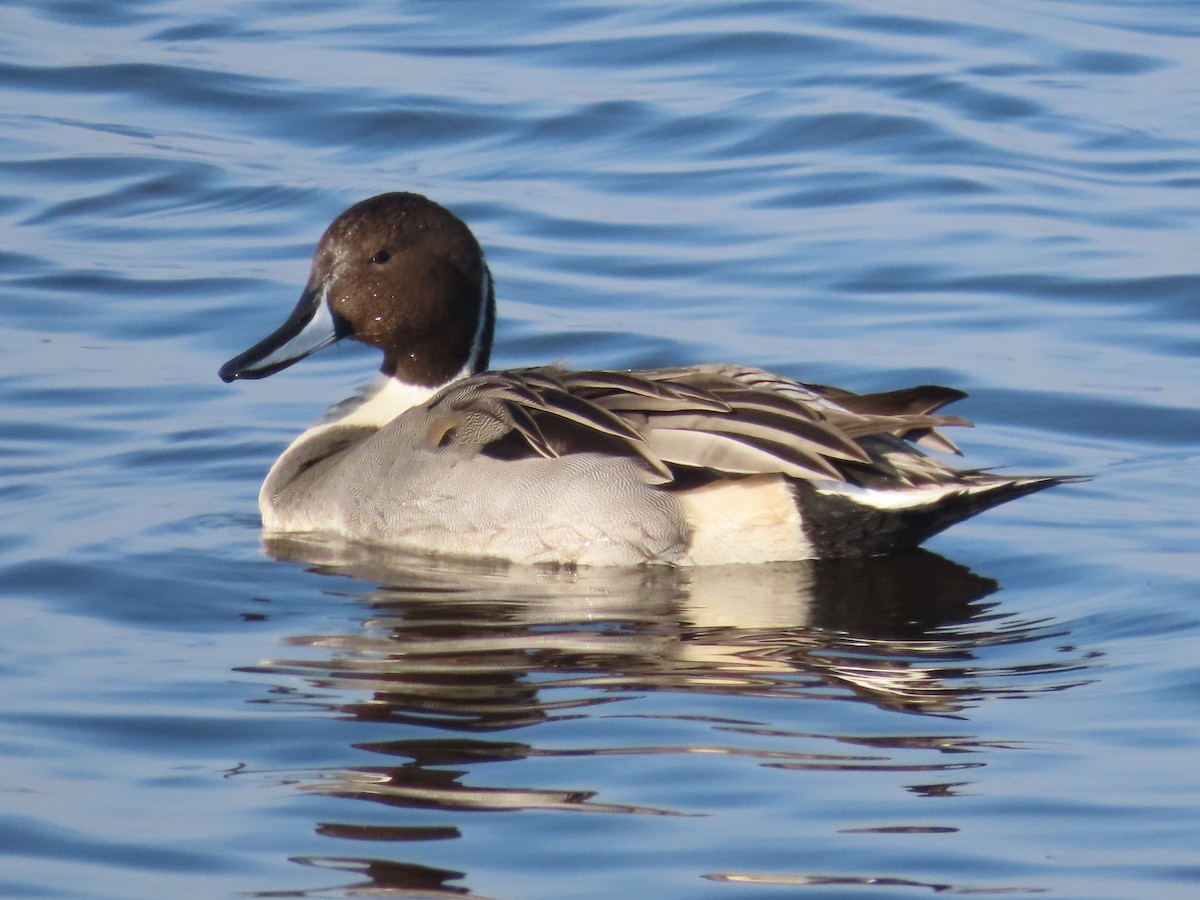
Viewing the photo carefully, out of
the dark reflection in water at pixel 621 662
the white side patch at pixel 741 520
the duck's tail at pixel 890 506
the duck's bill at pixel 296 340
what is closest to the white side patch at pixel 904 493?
the duck's tail at pixel 890 506

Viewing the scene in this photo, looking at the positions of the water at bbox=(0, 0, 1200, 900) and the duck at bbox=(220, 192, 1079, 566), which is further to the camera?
the duck at bbox=(220, 192, 1079, 566)

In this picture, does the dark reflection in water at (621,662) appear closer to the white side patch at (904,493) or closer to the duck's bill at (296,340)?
the white side patch at (904,493)

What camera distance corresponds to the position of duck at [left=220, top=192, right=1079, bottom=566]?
638cm

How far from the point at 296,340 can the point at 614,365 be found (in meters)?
1.79

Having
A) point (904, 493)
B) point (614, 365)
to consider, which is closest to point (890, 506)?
point (904, 493)

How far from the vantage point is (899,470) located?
6.44m

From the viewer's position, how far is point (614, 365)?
8852mm

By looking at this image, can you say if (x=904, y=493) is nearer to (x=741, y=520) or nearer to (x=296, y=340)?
(x=741, y=520)

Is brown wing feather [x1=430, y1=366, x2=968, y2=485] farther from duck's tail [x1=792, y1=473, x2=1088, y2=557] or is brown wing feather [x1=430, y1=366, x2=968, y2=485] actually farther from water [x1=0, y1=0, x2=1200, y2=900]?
water [x1=0, y1=0, x2=1200, y2=900]

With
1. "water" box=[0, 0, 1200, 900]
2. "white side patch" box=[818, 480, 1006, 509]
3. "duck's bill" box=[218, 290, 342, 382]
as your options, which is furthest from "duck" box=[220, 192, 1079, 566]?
"duck's bill" box=[218, 290, 342, 382]

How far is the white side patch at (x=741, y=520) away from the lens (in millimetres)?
6406

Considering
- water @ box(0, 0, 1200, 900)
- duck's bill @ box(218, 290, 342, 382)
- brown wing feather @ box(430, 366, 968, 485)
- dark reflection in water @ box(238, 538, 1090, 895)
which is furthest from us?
duck's bill @ box(218, 290, 342, 382)

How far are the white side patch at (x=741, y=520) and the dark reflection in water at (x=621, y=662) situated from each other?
0.07 m

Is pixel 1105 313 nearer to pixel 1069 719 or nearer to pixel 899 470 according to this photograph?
pixel 899 470
